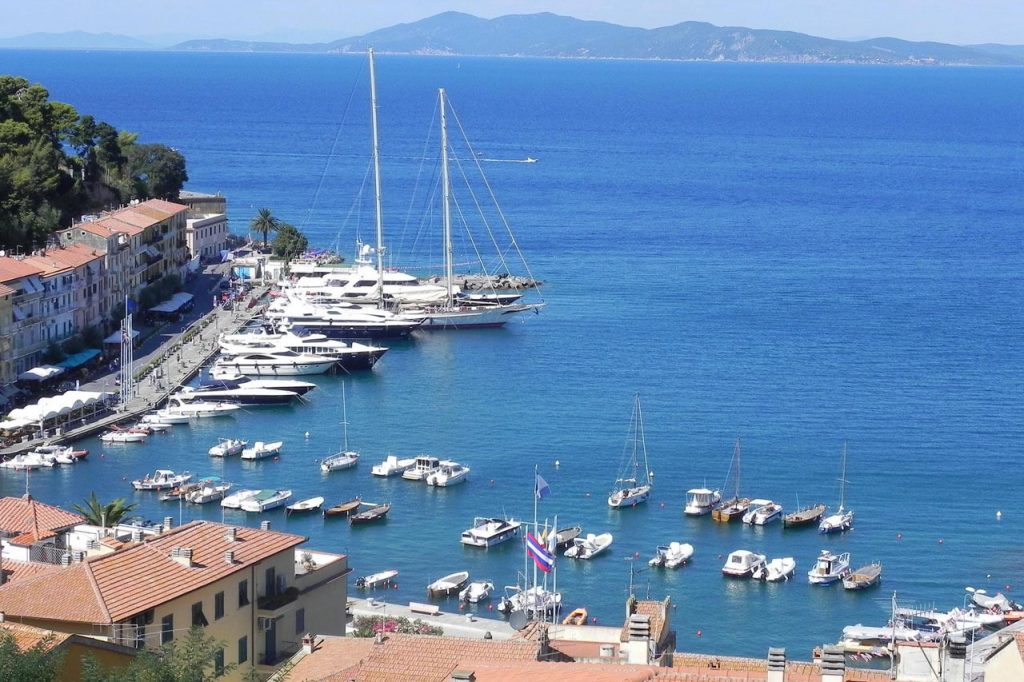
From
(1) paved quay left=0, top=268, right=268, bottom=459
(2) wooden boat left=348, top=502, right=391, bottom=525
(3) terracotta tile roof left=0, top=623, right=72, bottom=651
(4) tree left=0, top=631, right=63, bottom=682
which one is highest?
(4) tree left=0, top=631, right=63, bottom=682

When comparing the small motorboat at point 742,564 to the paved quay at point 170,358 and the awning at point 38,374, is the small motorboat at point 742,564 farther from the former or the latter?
the awning at point 38,374

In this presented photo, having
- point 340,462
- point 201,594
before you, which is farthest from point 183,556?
point 340,462

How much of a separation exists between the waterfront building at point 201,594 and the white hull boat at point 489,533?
14.9 meters

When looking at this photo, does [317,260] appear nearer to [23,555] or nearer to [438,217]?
[438,217]

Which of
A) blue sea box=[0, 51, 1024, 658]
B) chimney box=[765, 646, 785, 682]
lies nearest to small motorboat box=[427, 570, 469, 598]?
blue sea box=[0, 51, 1024, 658]

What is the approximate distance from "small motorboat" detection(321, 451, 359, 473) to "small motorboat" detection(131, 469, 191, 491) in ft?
11.6

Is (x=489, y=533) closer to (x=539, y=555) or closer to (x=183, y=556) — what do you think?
(x=539, y=555)

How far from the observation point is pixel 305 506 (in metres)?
39.8

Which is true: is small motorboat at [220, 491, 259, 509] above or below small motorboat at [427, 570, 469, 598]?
below

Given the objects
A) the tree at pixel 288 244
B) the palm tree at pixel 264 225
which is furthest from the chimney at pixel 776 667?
the palm tree at pixel 264 225

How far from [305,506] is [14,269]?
16.2 metres

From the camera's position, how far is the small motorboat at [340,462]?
1726 inches

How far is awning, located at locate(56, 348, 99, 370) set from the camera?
169 feet

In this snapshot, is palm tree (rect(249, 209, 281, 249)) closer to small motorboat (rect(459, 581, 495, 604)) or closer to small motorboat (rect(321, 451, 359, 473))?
small motorboat (rect(321, 451, 359, 473))
